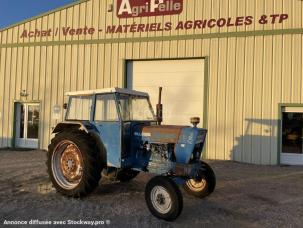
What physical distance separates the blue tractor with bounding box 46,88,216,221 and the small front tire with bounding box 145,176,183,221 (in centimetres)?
2

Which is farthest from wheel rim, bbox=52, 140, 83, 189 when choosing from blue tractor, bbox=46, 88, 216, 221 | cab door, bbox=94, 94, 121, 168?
cab door, bbox=94, 94, 121, 168

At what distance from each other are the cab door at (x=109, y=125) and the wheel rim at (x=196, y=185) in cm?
148

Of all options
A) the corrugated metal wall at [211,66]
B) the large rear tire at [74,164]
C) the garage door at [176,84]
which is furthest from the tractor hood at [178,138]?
the garage door at [176,84]

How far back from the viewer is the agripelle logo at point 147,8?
1370 centimetres

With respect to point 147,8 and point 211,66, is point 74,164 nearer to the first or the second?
point 211,66

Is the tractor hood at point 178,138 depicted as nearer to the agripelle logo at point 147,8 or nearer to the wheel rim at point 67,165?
the wheel rim at point 67,165

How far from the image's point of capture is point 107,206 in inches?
254

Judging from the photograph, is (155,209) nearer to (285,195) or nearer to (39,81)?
(285,195)

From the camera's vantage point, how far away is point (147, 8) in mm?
14016

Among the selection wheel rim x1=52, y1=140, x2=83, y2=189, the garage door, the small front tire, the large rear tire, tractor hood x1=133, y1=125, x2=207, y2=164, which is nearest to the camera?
the small front tire

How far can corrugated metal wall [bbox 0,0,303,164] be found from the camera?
12484mm

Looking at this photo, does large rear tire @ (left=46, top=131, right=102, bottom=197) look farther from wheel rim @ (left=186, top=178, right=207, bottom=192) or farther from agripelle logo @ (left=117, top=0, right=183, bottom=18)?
agripelle logo @ (left=117, top=0, right=183, bottom=18)

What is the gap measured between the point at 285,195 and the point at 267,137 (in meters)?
4.87

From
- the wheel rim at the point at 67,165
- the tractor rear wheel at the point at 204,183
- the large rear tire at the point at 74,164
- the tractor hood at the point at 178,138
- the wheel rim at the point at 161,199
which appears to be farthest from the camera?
the wheel rim at the point at 67,165
